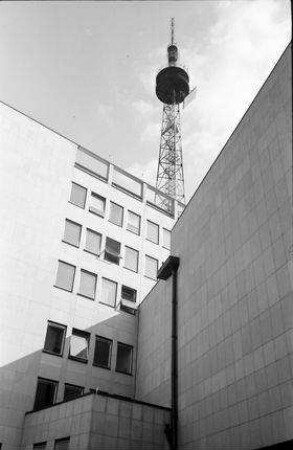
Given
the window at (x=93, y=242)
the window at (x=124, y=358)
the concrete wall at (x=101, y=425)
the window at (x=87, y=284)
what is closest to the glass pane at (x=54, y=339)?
the window at (x=87, y=284)

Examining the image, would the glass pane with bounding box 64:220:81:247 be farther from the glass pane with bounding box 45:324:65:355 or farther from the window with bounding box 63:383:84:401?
the window with bounding box 63:383:84:401

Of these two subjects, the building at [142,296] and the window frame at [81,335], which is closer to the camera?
the building at [142,296]

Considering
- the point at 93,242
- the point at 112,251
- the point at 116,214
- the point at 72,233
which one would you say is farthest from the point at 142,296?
the point at 72,233

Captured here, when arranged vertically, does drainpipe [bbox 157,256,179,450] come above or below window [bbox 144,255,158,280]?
below

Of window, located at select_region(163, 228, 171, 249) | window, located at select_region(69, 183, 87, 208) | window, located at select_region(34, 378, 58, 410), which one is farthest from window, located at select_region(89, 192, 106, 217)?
window, located at select_region(34, 378, 58, 410)

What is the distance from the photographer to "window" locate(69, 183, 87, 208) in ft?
130

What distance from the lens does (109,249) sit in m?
40.0

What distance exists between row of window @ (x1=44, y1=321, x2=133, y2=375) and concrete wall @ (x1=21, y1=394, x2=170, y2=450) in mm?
6235

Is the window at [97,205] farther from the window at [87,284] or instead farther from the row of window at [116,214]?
the window at [87,284]

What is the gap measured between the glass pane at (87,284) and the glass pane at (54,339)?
3835 mm

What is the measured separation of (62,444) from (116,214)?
2156cm

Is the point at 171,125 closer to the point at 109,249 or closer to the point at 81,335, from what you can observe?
the point at 109,249

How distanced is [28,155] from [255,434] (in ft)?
91.7

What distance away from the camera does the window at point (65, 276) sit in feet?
116
